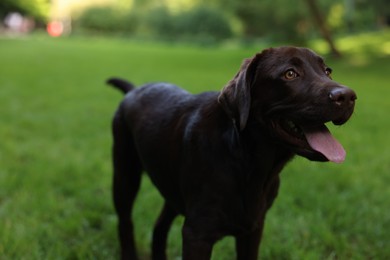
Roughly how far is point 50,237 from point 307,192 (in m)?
2.40

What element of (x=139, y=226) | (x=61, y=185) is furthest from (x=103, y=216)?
(x=61, y=185)

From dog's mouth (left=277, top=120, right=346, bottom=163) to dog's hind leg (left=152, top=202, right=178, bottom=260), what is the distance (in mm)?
1377

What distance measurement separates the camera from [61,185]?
186 inches

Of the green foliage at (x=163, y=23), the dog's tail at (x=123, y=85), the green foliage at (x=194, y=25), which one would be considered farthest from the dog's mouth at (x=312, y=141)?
the green foliage at (x=194, y=25)

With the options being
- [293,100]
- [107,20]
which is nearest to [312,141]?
[293,100]

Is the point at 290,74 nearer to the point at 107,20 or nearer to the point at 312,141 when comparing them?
the point at 312,141

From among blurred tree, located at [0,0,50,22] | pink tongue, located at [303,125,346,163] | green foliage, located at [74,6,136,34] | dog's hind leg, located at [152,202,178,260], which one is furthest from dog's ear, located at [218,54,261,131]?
green foliage, located at [74,6,136,34]

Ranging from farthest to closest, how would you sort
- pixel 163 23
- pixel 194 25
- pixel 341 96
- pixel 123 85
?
1. pixel 163 23
2. pixel 194 25
3. pixel 123 85
4. pixel 341 96

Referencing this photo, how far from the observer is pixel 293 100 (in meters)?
2.12

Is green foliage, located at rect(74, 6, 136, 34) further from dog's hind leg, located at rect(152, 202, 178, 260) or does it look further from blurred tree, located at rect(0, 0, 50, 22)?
dog's hind leg, located at rect(152, 202, 178, 260)

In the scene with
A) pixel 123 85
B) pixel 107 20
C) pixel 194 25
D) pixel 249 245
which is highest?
pixel 123 85

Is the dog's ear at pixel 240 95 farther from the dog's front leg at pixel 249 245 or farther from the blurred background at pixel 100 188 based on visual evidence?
the blurred background at pixel 100 188

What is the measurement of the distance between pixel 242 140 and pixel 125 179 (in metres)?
1.21

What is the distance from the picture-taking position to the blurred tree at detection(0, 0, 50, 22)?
45784 millimetres
